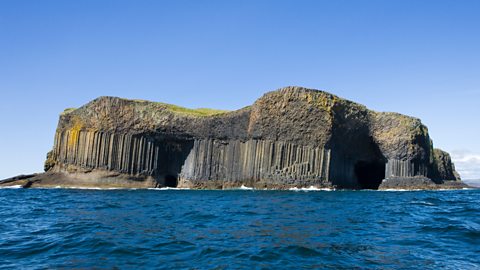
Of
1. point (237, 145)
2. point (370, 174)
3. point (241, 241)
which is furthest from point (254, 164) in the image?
point (241, 241)

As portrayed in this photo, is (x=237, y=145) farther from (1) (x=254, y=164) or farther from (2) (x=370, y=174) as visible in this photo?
(2) (x=370, y=174)

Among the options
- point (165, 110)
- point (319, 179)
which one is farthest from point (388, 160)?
point (165, 110)

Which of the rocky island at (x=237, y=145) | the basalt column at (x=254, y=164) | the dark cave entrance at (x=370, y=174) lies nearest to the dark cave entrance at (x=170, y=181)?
the rocky island at (x=237, y=145)

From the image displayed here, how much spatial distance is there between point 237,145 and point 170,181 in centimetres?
1216

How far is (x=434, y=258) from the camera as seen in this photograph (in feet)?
34.6

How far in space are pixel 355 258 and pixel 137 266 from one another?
546cm

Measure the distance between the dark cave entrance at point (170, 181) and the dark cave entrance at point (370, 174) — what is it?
91.5ft

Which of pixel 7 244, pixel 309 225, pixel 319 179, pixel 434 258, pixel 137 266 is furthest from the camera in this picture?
pixel 319 179

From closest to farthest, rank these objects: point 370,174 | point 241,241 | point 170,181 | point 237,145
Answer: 1. point 241,241
2. point 237,145
3. point 170,181
4. point 370,174

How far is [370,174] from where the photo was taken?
217ft

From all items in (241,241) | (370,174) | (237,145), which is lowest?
(241,241)

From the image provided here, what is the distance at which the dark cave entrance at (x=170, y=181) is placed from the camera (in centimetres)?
5945

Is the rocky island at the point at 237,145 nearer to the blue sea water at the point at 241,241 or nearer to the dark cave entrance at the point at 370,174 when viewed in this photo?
the dark cave entrance at the point at 370,174

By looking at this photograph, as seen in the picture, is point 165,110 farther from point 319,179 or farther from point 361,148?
point 361,148
